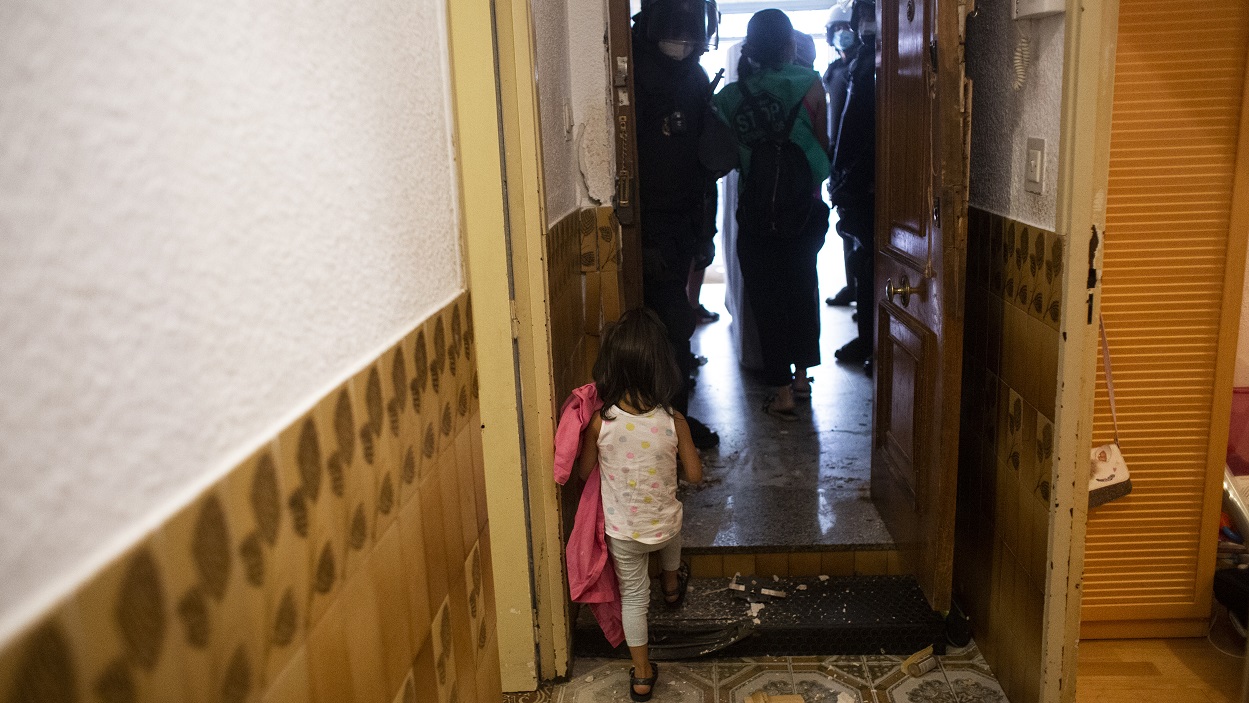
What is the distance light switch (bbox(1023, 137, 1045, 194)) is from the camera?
207 centimetres

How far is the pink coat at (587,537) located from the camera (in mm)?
2363

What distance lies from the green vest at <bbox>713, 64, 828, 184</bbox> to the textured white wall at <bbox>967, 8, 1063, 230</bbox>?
1127 millimetres

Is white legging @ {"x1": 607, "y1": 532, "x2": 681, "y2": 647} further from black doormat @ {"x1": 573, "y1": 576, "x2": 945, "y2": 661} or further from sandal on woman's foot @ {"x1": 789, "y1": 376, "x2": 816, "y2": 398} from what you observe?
sandal on woman's foot @ {"x1": 789, "y1": 376, "x2": 816, "y2": 398}

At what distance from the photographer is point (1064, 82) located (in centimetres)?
191

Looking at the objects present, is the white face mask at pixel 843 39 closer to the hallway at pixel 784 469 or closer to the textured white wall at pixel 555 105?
the hallway at pixel 784 469

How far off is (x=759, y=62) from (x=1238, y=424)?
6.69 ft

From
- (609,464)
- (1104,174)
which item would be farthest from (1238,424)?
(609,464)

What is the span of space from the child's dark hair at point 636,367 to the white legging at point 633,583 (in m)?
0.36

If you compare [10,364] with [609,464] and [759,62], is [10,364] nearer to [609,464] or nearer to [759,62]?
[609,464]

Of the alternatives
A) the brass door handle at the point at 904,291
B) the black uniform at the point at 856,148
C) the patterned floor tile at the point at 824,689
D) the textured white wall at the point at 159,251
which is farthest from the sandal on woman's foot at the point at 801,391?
the textured white wall at the point at 159,251

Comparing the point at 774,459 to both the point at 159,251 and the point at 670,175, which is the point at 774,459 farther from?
the point at 159,251

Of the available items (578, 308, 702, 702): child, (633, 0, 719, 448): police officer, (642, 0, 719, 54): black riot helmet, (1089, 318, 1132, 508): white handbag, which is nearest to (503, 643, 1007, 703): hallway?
(578, 308, 702, 702): child

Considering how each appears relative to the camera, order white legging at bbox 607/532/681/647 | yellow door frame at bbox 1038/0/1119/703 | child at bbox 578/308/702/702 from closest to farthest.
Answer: yellow door frame at bbox 1038/0/1119/703
child at bbox 578/308/702/702
white legging at bbox 607/532/681/647

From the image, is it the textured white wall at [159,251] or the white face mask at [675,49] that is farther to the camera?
the white face mask at [675,49]
